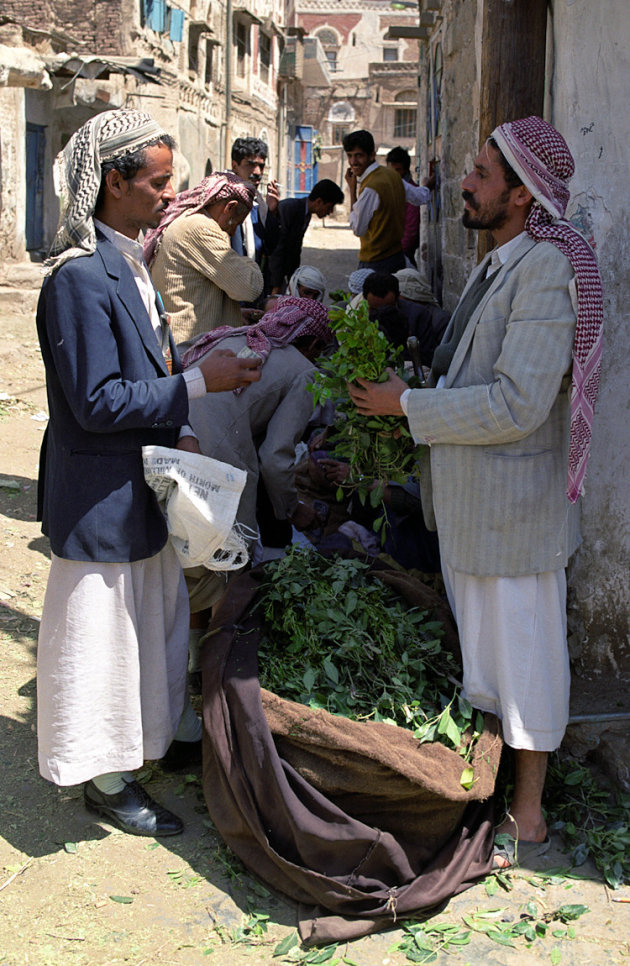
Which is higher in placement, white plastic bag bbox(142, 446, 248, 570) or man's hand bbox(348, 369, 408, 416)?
man's hand bbox(348, 369, 408, 416)

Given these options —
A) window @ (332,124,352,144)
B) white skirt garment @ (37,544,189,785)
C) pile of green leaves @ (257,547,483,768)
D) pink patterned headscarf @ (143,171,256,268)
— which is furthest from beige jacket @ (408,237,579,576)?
window @ (332,124,352,144)

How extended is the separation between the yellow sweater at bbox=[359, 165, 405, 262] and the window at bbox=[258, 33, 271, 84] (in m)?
24.6

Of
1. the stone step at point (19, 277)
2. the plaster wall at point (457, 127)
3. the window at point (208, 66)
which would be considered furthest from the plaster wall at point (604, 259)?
the window at point (208, 66)

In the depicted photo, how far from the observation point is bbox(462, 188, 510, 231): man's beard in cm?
258

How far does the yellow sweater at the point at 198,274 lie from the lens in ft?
14.7

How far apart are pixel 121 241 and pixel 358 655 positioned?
1.44m

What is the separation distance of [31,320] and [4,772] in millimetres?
8812

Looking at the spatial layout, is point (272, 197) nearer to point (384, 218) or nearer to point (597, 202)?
point (384, 218)

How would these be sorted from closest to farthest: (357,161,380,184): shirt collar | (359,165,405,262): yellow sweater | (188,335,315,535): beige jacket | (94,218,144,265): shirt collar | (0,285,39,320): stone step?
(94,218,144,265): shirt collar < (188,335,315,535): beige jacket < (359,165,405,262): yellow sweater < (357,161,380,184): shirt collar < (0,285,39,320): stone step

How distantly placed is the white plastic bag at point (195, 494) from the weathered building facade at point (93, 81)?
9.80 m

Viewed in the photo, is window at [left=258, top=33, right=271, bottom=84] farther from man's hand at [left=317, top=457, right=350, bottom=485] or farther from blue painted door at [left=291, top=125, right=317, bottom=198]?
man's hand at [left=317, top=457, right=350, bottom=485]

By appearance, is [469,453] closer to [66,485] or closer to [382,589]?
[382,589]

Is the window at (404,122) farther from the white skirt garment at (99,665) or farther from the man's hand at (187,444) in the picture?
the white skirt garment at (99,665)

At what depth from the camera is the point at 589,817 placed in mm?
2865
